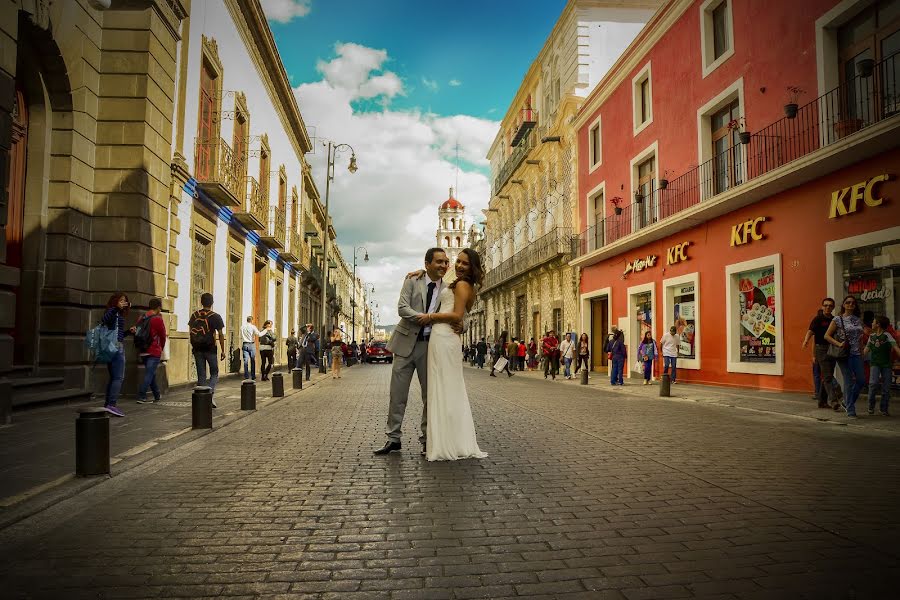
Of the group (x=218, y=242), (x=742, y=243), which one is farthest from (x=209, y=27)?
(x=742, y=243)

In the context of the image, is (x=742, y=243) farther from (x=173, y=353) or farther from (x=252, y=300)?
(x=252, y=300)

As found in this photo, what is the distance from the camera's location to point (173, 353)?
492 inches

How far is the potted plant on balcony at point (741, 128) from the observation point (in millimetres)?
14351

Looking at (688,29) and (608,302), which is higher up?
(688,29)

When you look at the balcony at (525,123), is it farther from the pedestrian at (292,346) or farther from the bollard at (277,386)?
the bollard at (277,386)

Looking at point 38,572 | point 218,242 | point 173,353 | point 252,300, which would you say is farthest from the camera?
point 252,300

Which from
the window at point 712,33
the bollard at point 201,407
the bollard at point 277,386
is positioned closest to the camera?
the bollard at point 201,407

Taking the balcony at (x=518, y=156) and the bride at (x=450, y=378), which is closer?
the bride at (x=450, y=378)

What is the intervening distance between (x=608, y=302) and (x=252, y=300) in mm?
12631

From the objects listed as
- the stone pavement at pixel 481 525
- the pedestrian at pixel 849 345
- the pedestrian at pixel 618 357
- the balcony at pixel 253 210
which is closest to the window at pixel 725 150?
the pedestrian at pixel 618 357

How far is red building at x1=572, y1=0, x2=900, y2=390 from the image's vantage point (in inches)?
452

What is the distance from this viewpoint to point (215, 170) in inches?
597

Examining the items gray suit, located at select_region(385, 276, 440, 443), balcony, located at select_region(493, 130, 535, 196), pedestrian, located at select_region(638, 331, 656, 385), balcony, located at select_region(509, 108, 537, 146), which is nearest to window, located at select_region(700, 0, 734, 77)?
pedestrian, located at select_region(638, 331, 656, 385)

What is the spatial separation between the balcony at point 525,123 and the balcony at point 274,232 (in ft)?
47.5
